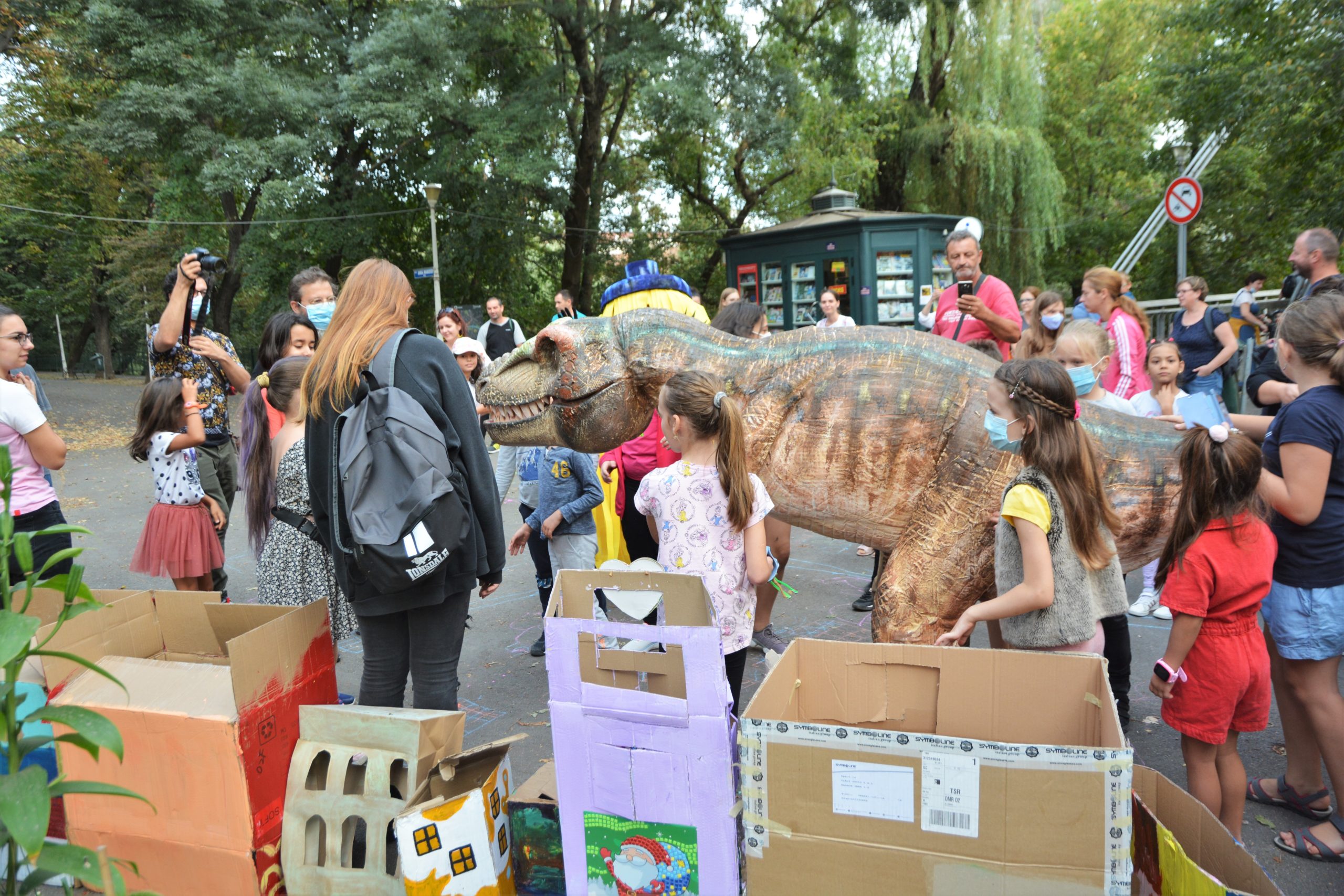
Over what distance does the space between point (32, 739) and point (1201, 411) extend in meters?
3.03

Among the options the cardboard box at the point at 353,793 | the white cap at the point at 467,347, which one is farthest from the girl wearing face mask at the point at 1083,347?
the white cap at the point at 467,347

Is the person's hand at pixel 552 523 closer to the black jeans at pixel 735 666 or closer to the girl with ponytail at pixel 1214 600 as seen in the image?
the black jeans at pixel 735 666

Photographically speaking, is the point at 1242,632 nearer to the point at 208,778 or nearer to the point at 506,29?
the point at 208,778

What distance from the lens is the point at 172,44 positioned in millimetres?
15406

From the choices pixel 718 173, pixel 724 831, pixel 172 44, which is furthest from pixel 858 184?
pixel 724 831

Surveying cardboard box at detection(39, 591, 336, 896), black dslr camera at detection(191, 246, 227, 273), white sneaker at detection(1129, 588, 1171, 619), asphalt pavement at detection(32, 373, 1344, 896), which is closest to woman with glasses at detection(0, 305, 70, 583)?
black dslr camera at detection(191, 246, 227, 273)

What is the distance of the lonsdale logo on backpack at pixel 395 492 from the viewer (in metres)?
2.47

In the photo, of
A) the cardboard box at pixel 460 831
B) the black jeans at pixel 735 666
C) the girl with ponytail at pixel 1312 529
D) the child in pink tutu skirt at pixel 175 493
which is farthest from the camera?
the child in pink tutu skirt at pixel 175 493

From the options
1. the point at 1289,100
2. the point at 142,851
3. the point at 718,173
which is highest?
the point at 718,173

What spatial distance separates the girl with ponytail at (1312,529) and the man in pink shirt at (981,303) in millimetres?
1543

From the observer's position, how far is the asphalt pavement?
3166mm

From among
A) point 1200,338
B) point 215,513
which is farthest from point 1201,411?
point 1200,338

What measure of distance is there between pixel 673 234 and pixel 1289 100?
13174 millimetres

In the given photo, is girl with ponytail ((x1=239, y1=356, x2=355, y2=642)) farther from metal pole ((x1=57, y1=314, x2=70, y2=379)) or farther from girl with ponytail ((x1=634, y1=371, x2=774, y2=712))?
metal pole ((x1=57, y1=314, x2=70, y2=379))
